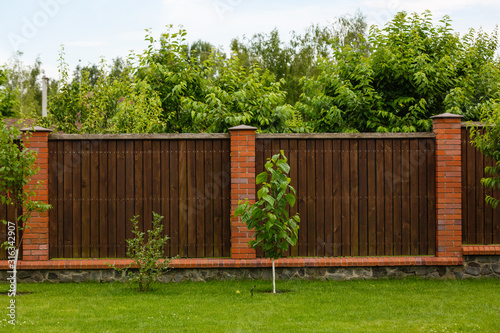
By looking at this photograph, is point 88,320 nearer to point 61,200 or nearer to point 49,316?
point 49,316

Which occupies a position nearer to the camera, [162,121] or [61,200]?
[61,200]

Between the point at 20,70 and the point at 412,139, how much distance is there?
41.7 m

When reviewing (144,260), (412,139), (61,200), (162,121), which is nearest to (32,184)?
(61,200)

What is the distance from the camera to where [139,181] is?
8.69 m

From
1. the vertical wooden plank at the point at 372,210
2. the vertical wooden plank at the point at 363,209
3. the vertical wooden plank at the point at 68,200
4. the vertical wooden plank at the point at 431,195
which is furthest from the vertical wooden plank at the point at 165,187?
the vertical wooden plank at the point at 431,195

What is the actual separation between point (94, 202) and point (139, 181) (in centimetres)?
70

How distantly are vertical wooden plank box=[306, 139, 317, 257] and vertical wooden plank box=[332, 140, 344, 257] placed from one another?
0.94 feet

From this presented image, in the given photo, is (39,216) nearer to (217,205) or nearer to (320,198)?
(217,205)

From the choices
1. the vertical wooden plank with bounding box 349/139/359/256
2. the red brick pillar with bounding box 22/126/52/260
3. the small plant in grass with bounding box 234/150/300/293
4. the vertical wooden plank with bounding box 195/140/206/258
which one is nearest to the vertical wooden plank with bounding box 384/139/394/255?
the vertical wooden plank with bounding box 349/139/359/256

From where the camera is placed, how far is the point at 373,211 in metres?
8.79

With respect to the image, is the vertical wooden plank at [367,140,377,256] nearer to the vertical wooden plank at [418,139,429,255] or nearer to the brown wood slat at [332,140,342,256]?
the brown wood slat at [332,140,342,256]

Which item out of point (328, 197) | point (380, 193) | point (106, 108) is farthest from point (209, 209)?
point (106, 108)

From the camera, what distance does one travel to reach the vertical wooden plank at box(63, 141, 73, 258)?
8.66 m

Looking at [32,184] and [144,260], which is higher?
[32,184]
